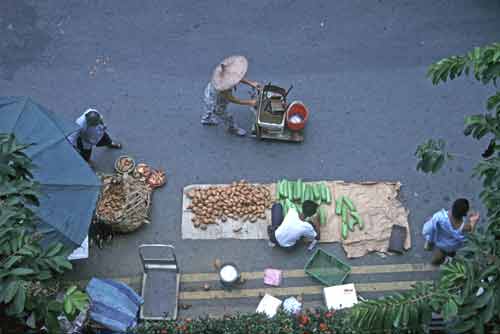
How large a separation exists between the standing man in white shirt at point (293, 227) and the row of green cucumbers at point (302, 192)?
41cm

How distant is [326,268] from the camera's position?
24.5 feet

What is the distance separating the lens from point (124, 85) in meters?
9.02

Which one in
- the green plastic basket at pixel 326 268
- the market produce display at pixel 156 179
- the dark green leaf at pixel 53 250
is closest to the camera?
the dark green leaf at pixel 53 250

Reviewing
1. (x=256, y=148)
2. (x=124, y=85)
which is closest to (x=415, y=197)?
(x=256, y=148)

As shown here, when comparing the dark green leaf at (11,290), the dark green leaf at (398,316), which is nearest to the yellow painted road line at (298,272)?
the dark green leaf at (398,316)

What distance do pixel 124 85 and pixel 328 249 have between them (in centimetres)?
436

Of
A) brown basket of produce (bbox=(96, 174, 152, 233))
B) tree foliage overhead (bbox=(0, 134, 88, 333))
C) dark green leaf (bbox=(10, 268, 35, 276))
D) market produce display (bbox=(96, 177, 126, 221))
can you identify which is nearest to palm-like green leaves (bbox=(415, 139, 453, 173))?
tree foliage overhead (bbox=(0, 134, 88, 333))

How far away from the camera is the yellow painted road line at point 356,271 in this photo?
7520 millimetres

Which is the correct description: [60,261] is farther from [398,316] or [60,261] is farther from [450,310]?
[450,310]

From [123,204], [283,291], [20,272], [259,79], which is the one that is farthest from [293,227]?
[20,272]

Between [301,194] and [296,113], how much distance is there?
139 cm

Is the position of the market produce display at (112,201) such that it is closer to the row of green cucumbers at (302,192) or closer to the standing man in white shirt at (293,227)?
the standing man in white shirt at (293,227)

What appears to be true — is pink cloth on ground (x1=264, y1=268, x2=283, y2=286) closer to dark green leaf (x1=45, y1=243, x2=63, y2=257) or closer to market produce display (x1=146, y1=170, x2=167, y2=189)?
market produce display (x1=146, y1=170, x2=167, y2=189)

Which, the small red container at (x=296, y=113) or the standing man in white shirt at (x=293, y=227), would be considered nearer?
the standing man in white shirt at (x=293, y=227)
